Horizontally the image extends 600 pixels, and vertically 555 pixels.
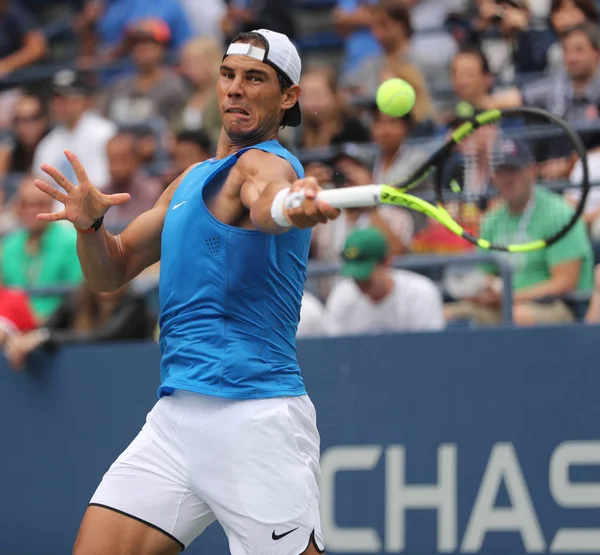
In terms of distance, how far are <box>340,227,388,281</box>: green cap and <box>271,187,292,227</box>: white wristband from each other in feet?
9.96

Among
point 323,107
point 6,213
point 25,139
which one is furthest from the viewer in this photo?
point 25,139

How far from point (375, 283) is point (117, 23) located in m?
6.25

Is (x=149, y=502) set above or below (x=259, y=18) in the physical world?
below

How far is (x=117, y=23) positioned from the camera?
12.0 m

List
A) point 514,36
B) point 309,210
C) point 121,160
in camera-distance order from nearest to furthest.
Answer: point 309,210 < point 514,36 < point 121,160

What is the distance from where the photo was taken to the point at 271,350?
3.93 m

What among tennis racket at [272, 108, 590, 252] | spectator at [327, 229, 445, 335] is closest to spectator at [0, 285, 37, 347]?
spectator at [327, 229, 445, 335]

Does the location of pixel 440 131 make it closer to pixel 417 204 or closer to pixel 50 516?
pixel 50 516

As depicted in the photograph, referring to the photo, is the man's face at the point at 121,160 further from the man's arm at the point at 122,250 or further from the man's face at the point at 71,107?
the man's arm at the point at 122,250

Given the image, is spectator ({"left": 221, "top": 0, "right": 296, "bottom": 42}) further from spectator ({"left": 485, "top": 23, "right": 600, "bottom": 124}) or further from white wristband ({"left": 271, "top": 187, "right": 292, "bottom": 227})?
white wristband ({"left": 271, "top": 187, "right": 292, "bottom": 227})

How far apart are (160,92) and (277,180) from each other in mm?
7013

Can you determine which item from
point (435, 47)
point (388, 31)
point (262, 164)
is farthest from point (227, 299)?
point (435, 47)

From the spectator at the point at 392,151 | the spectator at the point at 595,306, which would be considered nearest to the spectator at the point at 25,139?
the spectator at the point at 392,151

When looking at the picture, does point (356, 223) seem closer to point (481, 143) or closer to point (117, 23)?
point (481, 143)
